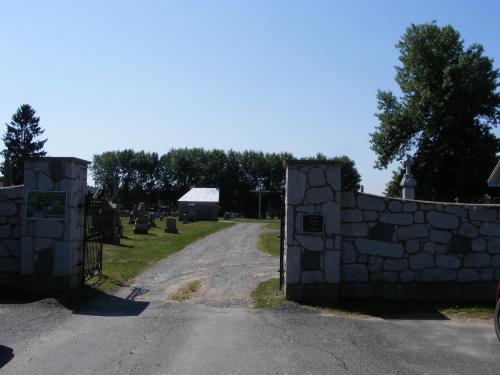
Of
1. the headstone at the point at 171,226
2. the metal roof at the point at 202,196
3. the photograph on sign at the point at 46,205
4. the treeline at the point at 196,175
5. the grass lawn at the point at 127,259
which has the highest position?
the treeline at the point at 196,175

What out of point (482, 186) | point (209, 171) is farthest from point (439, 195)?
point (209, 171)

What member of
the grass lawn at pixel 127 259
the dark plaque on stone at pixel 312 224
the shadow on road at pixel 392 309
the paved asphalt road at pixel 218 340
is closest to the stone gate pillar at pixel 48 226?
the paved asphalt road at pixel 218 340

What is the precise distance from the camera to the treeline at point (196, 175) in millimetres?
102562

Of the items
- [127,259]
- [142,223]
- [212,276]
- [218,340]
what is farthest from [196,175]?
[218,340]

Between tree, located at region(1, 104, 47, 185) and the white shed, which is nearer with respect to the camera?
the white shed

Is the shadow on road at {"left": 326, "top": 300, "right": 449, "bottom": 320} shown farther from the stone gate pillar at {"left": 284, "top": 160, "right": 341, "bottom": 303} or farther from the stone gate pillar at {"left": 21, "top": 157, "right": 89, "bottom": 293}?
the stone gate pillar at {"left": 21, "top": 157, "right": 89, "bottom": 293}

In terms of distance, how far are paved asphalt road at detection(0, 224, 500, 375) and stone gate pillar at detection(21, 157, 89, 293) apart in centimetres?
89

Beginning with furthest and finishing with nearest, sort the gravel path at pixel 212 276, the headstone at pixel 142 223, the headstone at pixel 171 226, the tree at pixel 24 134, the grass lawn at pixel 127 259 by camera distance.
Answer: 1. the tree at pixel 24 134
2. the headstone at pixel 171 226
3. the headstone at pixel 142 223
4. the grass lawn at pixel 127 259
5. the gravel path at pixel 212 276

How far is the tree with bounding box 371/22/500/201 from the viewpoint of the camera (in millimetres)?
38469

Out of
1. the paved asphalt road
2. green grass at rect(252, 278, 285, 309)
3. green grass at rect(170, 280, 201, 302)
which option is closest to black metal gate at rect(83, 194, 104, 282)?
the paved asphalt road

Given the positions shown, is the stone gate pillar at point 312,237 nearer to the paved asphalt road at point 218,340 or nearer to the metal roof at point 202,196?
the paved asphalt road at point 218,340

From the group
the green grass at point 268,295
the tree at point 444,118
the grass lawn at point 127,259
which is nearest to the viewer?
the green grass at point 268,295

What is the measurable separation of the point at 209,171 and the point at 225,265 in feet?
300

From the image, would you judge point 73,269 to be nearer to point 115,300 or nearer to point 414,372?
point 115,300
